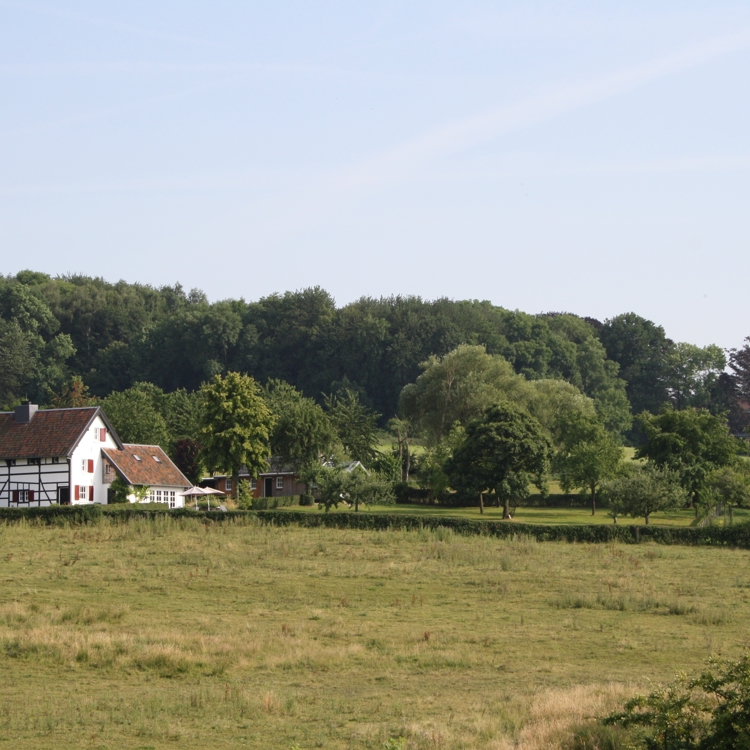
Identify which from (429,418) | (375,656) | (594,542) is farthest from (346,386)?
(375,656)

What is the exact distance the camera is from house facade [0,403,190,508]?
67.6 meters

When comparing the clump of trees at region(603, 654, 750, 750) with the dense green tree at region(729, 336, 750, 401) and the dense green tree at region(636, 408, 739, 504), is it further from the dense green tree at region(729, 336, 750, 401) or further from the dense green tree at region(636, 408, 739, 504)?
the dense green tree at region(729, 336, 750, 401)

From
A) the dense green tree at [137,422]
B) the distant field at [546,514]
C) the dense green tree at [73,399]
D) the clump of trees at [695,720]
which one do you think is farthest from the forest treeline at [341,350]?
the clump of trees at [695,720]

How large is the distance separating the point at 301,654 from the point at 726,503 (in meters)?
44.2

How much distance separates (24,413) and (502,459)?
3150 centimetres

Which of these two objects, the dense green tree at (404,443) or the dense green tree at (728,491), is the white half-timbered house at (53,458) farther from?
the dense green tree at (728,491)

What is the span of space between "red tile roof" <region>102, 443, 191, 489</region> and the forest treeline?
56384 millimetres

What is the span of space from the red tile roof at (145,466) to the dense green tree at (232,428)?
2.66 metres

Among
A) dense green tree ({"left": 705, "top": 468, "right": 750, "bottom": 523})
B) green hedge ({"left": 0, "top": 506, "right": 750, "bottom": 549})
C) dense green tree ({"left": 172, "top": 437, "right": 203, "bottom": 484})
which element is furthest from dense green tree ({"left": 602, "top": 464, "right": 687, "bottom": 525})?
dense green tree ({"left": 172, "top": 437, "right": 203, "bottom": 484})

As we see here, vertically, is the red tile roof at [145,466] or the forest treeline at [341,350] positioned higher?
the forest treeline at [341,350]

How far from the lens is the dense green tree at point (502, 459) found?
68.6 metres

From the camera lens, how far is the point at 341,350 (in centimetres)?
13950

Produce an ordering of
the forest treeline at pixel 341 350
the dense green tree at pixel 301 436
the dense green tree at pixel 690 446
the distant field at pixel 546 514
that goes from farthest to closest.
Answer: the forest treeline at pixel 341 350 → the dense green tree at pixel 301 436 → the dense green tree at pixel 690 446 → the distant field at pixel 546 514

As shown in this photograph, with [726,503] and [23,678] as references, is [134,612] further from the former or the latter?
[726,503]
